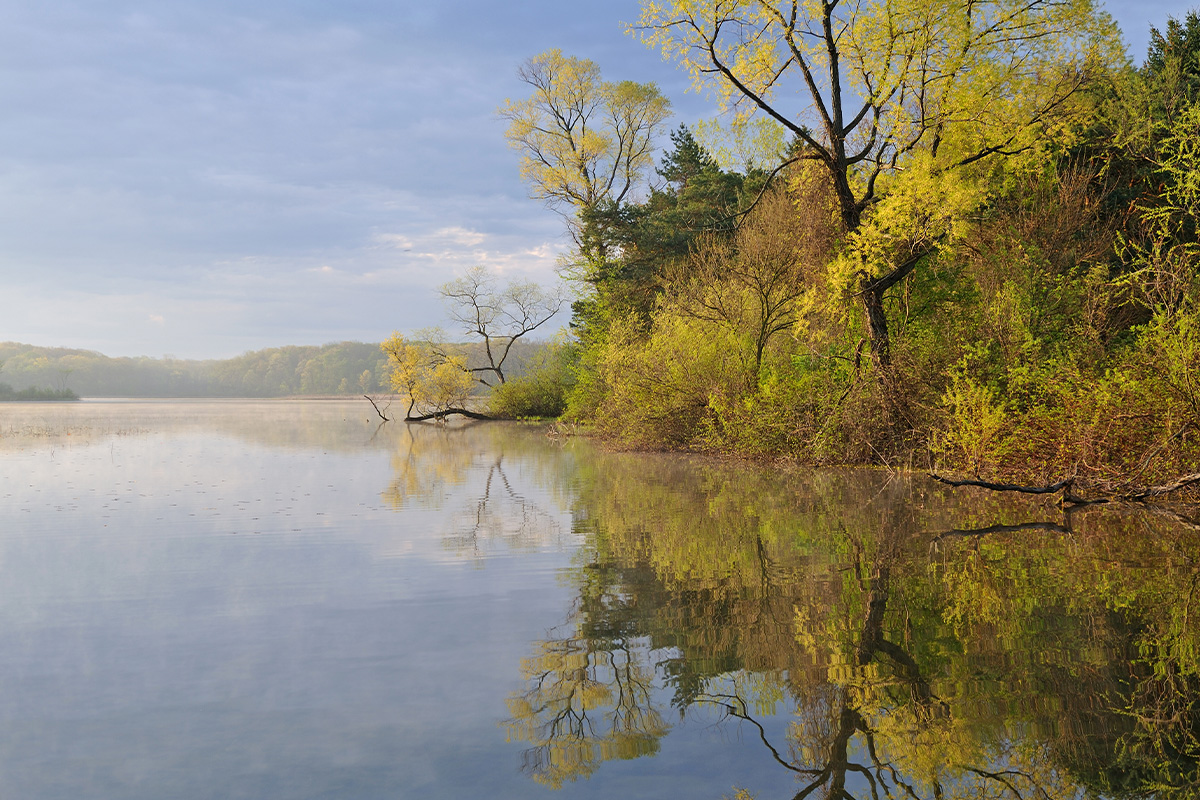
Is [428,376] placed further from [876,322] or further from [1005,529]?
[1005,529]

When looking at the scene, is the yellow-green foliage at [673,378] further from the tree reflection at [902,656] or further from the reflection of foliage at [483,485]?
the tree reflection at [902,656]

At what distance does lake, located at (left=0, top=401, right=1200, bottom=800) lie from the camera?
3324 mm

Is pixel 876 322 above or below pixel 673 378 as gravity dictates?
above

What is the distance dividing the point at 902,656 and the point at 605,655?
1.72 m

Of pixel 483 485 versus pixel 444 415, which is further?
pixel 444 415

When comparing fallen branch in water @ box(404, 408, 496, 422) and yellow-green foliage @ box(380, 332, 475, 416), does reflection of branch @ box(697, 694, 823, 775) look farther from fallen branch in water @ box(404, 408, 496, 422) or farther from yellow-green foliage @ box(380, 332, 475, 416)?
yellow-green foliage @ box(380, 332, 475, 416)

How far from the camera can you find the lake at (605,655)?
3.32 meters

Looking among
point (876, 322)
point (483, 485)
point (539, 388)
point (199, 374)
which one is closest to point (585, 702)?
point (483, 485)

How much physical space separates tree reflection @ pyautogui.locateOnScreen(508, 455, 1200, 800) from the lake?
0.07 feet

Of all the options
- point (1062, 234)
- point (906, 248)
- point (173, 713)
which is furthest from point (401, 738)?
point (1062, 234)

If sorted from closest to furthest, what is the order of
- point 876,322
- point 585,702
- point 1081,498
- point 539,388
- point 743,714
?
point 743,714, point 585,702, point 1081,498, point 876,322, point 539,388

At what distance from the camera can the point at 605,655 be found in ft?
15.6

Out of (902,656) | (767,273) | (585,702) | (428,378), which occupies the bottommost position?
(585,702)

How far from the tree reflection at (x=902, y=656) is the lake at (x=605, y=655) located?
0.02 meters
